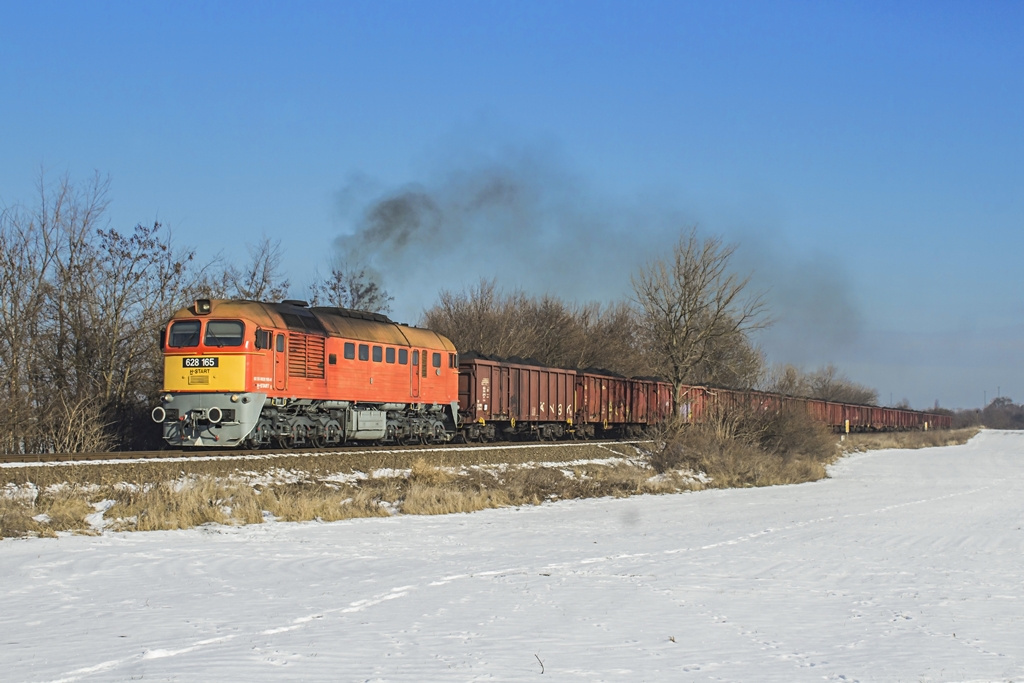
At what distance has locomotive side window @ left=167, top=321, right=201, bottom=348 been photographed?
2220cm

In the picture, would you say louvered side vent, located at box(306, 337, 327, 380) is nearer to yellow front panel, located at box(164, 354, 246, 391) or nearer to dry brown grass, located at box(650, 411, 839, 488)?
yellow front panel, located at box(164, 354, 246, 391)

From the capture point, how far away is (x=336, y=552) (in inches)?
533

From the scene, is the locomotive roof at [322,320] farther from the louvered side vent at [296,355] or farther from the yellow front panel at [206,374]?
the yellow front panel at [206,374]

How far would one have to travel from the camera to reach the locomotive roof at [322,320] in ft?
73.2

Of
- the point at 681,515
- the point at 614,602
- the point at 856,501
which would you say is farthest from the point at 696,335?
the point at 614,602

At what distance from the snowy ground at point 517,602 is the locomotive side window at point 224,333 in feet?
22.3

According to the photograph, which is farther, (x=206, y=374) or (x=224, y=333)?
(x=224, y=333)

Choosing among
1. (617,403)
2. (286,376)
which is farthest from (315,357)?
(617,403)

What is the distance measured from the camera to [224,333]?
22.0 m

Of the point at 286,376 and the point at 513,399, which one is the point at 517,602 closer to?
the point at 286,376

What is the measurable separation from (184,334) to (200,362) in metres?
0.95

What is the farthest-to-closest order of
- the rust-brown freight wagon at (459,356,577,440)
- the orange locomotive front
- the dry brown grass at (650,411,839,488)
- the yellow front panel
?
the rust-brown freight wagon at (459,356,577,440), the dry brown grass at (650,411,839,488), the orange locomotive front, the yellow front panel

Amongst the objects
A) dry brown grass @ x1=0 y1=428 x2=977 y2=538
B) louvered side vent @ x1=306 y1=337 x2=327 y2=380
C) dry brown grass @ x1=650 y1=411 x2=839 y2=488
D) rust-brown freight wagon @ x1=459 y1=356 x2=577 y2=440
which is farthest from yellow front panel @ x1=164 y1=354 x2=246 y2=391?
dry brown grass @ x1=650 y1=411 x2=839 y2=488

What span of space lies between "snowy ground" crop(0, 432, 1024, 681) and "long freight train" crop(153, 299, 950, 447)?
6.36 meters
